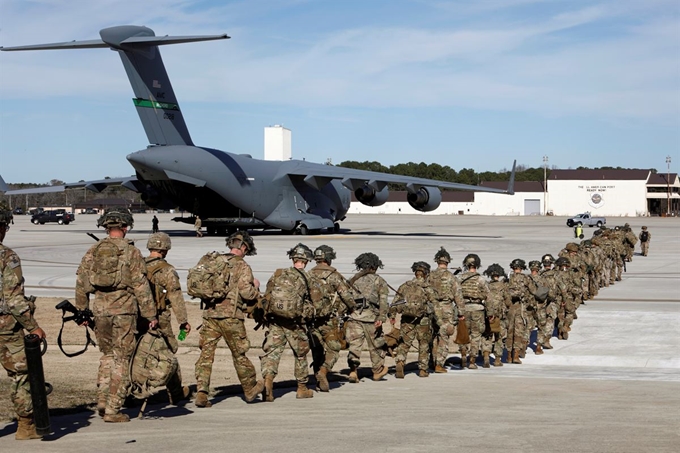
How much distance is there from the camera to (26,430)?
7391 mm

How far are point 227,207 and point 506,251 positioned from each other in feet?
A: 52.0

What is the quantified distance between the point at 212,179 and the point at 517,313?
29620mm

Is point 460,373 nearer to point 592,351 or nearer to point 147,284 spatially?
point 592,351

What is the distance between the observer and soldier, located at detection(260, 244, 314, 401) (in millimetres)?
9609

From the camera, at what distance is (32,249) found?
36844 mm

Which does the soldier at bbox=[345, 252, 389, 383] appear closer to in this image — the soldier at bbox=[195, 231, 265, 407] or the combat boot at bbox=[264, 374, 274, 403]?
the combat boot at bbox=[264, 374, 274, 403]

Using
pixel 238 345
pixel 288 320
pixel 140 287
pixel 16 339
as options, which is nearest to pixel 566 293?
pixel 288 320

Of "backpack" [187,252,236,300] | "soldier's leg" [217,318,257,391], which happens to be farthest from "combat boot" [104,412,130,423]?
"backpack" [187,252,236,300]

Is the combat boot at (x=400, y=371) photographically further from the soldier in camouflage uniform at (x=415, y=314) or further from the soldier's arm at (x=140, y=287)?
the soldier's arm at (x=140, y=287)

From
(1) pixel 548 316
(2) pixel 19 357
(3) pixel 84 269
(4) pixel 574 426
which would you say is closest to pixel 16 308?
(2) pixel 19 357

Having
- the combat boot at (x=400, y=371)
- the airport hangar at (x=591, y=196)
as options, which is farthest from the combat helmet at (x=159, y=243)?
the airport hangar at (x=591, y=196)

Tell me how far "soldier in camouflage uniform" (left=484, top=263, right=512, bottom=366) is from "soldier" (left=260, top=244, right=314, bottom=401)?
3.93m

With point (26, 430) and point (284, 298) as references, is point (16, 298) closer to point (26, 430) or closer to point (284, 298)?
point (26, 430)

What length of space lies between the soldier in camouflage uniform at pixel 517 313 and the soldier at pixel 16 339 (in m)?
8.20
